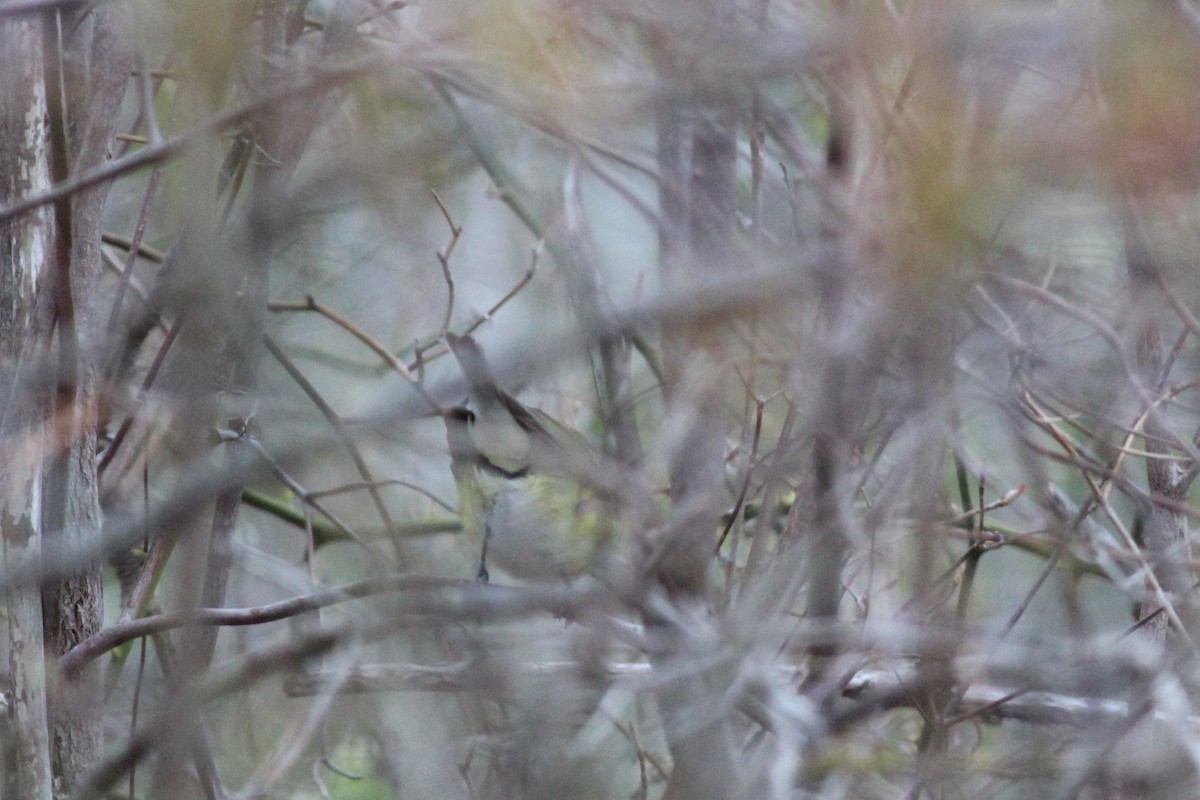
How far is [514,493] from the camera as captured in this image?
227 cm

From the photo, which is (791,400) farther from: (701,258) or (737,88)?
(737,88)

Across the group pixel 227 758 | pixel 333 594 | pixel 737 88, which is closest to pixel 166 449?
pixel 227 758

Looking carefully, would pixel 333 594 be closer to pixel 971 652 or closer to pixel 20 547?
pixel 20 547

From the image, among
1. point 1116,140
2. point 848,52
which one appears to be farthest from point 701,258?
point 1116,140

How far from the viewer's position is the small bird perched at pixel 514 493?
204 centimetres

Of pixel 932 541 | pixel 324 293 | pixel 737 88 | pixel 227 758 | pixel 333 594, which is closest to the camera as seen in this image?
pixel 932 541

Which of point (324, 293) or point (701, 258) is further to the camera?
point (324, 293)

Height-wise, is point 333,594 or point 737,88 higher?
point 737,88

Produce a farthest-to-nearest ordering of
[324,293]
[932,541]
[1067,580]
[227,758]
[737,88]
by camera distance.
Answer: [324,293]
[227,758]
[1067,580]
[737,88]
[932,541]

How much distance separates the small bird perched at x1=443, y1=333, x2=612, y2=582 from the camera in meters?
2.04

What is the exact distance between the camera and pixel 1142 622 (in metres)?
1.64

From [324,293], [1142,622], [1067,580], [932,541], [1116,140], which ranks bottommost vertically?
[1067,580]

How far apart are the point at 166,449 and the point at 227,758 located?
0.59 m

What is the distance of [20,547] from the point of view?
1.61 m
